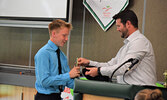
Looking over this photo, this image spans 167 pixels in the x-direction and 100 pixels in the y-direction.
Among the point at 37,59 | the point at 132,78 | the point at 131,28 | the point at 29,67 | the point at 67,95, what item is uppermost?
the point at 131,28

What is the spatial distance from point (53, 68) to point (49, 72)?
5 cm

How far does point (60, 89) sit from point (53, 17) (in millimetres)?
1811

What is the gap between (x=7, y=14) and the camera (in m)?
3.69

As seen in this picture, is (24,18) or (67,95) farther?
(24,18)

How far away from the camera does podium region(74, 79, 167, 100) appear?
1.05 metres

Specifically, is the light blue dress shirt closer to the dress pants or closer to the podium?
the dress pants

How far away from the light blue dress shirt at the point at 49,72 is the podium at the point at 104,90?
53cm

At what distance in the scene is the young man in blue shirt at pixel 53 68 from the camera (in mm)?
1660

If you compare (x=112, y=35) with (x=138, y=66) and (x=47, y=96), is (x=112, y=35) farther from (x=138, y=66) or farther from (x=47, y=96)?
(x=47, y=96)

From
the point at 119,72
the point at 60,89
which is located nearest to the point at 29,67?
the point at 60,89

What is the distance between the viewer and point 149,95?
1061 millimetres

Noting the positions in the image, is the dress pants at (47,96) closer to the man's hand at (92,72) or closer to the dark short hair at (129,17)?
the man's hand at (92,72)

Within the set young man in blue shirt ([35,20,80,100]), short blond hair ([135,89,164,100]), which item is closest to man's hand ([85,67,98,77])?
young man in blue shirt ([35,20,80,100])

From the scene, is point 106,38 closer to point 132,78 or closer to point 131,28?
point 131,28
